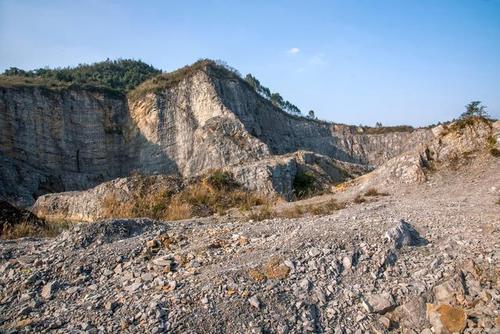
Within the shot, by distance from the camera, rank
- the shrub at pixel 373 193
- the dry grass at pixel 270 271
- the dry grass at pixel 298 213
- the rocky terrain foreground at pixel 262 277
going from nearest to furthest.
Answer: the rocky terrain foreground at pixel 262 277, the dry grass at pixel 270 271, the dry grass at pixel 298 213, the shrub at pixel 373 193

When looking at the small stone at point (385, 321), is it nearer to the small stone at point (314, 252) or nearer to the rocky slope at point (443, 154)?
the small stone at point (314, 252)

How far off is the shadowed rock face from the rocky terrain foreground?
17835 millimetres

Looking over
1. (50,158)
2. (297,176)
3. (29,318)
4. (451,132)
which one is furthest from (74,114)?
(29,318)

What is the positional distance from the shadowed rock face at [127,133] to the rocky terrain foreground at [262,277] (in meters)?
17.8

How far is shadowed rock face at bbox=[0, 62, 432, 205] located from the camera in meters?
26.0

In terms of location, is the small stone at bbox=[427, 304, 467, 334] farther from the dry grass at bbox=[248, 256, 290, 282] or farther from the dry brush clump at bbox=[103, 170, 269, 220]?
the dry brush clump at bbox=[103, 170, 269, 220]

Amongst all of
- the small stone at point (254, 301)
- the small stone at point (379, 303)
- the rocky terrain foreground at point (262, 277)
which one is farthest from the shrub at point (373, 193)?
the small stone at point (254, 301)

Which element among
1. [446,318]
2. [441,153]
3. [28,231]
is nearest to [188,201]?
[28,231]

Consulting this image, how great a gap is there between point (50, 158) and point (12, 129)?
3.11 m

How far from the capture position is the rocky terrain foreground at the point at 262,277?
454 cm

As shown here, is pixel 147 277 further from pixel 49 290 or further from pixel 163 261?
pixel 49 290

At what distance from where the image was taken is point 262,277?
205 inches

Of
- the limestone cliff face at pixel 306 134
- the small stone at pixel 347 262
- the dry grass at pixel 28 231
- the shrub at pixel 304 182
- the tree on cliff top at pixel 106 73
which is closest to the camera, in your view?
the small stone at pixel 347 262

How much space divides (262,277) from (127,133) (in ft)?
99.4
